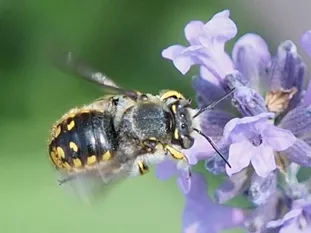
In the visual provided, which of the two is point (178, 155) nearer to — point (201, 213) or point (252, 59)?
point (201, 213)

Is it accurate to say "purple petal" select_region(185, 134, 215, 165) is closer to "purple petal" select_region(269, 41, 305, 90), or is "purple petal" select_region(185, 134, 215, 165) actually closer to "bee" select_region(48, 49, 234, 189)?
"bee" select_region(48, 49, 234, 189)

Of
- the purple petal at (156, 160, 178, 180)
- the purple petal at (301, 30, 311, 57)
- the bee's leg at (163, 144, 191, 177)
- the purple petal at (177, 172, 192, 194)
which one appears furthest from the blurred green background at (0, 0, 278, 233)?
the purple petal at (301, 30, 311, 57)

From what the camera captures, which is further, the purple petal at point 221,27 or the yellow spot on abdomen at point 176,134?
the purple petal at point 221,27

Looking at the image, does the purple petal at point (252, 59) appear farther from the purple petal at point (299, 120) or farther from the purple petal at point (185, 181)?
the purple petal at point (185, 181)

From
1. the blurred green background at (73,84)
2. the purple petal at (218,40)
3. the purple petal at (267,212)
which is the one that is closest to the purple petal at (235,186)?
the purple petal at (267,212)

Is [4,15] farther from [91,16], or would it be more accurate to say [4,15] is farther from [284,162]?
[284,162]

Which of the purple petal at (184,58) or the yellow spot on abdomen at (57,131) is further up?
the yellow spot on abdomen at (57,131)
